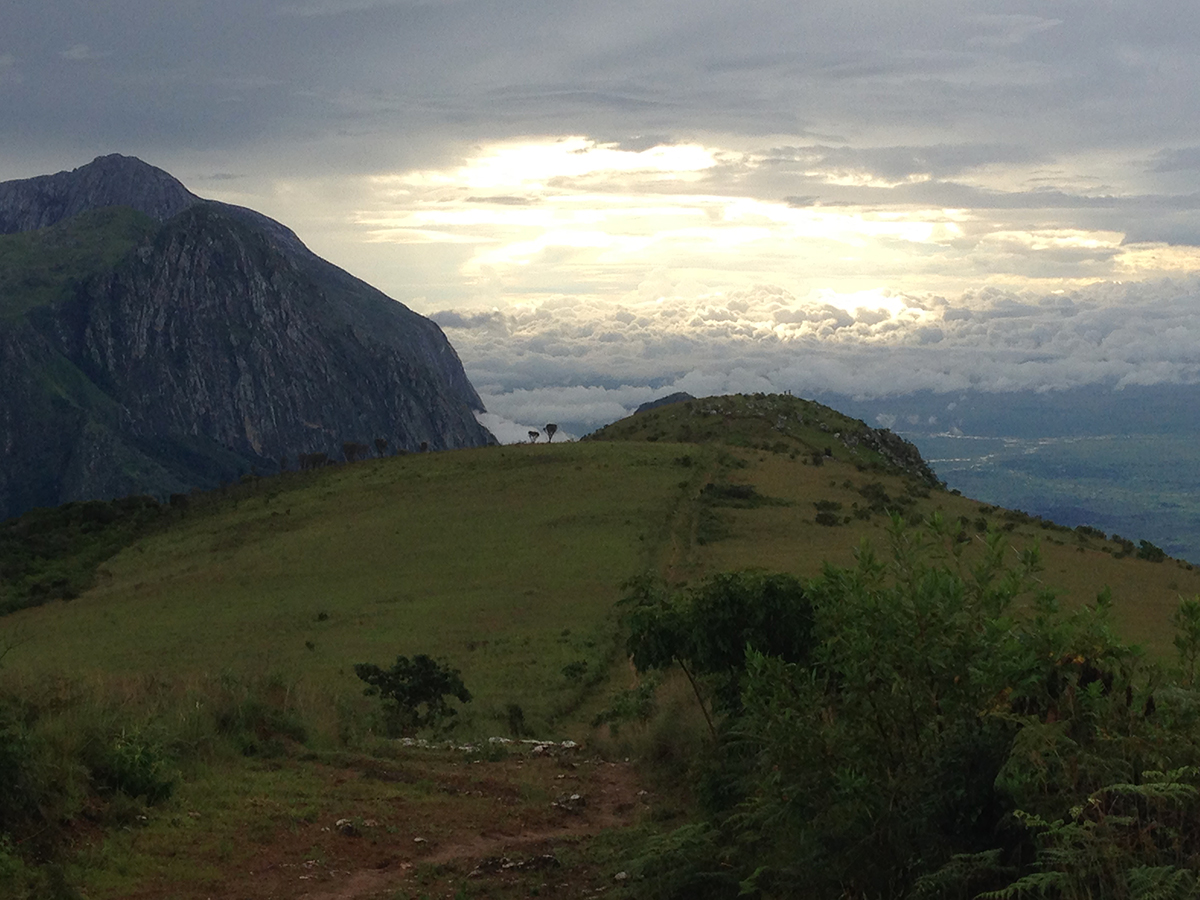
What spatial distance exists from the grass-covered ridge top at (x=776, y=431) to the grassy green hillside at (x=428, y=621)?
1.43ft

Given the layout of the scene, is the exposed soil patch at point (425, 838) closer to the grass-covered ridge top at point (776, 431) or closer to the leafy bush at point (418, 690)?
the leafy bush at point (418, 690)

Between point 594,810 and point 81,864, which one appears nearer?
point 81,864

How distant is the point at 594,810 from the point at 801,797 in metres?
6.13

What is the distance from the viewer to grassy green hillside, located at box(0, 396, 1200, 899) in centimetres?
1134

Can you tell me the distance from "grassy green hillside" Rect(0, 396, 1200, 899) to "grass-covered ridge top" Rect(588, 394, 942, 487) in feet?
1.43

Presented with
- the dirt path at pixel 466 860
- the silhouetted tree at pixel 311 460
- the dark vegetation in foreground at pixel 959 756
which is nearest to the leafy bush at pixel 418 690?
the dirt path at pixel 466 860

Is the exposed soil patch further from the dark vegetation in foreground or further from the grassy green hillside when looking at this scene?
the dark vegetation in foreground

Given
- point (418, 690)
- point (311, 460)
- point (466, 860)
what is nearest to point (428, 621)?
point (418, 690)

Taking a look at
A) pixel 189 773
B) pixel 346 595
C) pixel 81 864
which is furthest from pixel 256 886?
pixel 346 595

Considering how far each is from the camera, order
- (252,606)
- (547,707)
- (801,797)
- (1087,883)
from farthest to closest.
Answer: (252,606)
(547,707)
(801,797)
(1087,883)

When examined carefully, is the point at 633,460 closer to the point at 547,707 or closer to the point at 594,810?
the point at 547,707

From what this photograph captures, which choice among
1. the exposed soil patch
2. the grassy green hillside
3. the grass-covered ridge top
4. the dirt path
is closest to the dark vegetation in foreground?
the dirt path

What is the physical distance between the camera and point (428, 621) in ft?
132

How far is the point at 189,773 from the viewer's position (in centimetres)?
1273
